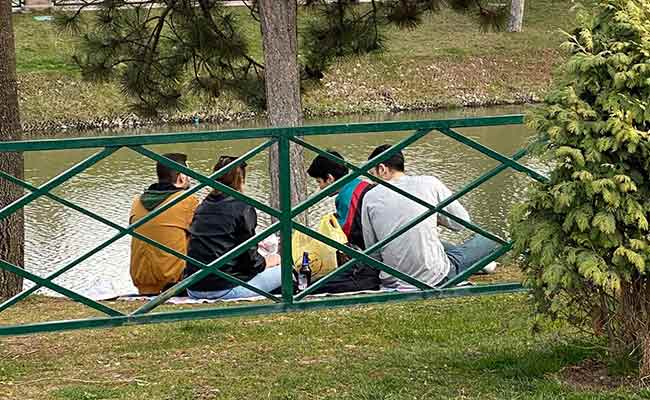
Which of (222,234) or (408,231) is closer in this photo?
(408,231)

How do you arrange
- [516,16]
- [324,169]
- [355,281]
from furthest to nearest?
[516,16] → [324,169] → [355,281]

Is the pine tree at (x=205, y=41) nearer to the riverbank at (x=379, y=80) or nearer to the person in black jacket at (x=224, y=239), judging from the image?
the person in black jacket at (x=224, y=239)

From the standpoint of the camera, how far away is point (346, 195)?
23.9 feet

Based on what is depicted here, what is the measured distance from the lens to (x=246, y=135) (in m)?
5.00

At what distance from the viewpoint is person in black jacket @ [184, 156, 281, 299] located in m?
6.25

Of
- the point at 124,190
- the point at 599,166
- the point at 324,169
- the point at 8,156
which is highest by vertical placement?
the point at 599,166

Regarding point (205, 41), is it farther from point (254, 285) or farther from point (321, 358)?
point (321, 358)

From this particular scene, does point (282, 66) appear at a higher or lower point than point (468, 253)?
higher

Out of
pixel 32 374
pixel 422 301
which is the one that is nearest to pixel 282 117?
pixel 422 301

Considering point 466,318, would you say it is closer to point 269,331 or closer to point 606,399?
point 269,331

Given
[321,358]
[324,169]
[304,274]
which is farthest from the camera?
[324,169]

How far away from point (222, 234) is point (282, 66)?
2657mm

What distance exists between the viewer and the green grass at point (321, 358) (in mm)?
4320

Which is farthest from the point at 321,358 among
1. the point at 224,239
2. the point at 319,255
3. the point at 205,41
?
the point at 205,41
